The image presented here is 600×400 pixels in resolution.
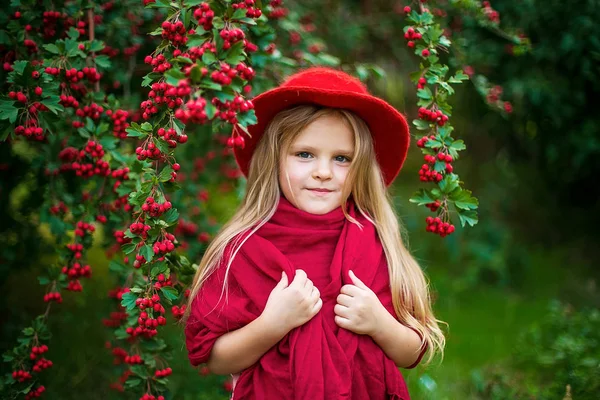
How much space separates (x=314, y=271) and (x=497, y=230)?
3194 mm

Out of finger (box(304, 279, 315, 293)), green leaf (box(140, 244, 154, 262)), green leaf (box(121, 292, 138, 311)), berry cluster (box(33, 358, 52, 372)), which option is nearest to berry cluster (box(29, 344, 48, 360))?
berry cluster (box(33, 358, 52, 372))

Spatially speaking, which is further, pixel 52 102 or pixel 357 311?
pixel 52 102

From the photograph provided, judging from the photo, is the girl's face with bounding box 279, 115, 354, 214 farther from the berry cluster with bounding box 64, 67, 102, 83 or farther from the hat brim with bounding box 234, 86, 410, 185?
the berry cluster with bounding box 64, 67, 102, 83

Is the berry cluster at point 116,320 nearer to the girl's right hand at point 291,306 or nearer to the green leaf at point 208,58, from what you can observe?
the girl's right hand at point 291,306

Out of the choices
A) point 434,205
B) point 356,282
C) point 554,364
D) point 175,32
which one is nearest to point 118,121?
point 175,32

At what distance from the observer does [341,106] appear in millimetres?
1900

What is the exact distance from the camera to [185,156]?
134 inches

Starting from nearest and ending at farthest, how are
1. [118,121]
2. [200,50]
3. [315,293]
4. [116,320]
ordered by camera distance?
[200,50]
[315,293]
[118,121]
[116,320]

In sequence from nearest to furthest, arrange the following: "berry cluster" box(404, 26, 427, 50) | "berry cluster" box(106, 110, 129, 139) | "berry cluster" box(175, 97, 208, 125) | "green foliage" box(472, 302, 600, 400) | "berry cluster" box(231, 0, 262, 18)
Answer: "berry cluster" box(175, 97, 208, 125)
"berry cluster" box(231, 0, 262, 18)
"berry cluster" box(404, 26, 427, 50)
"berry cluster" box(106, 110, 129, 139)
"green foliage" box(472, 302, 600, 400)

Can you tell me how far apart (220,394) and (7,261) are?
1.26 metres

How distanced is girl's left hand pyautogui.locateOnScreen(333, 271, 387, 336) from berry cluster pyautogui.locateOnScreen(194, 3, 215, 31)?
0.83 metres

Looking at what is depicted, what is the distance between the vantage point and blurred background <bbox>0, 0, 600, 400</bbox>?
10.0ft

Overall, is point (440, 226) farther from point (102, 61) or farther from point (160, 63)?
point (102, 61)

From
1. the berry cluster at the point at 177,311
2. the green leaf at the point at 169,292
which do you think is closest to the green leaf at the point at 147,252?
the green leaf at the point at 169,292
